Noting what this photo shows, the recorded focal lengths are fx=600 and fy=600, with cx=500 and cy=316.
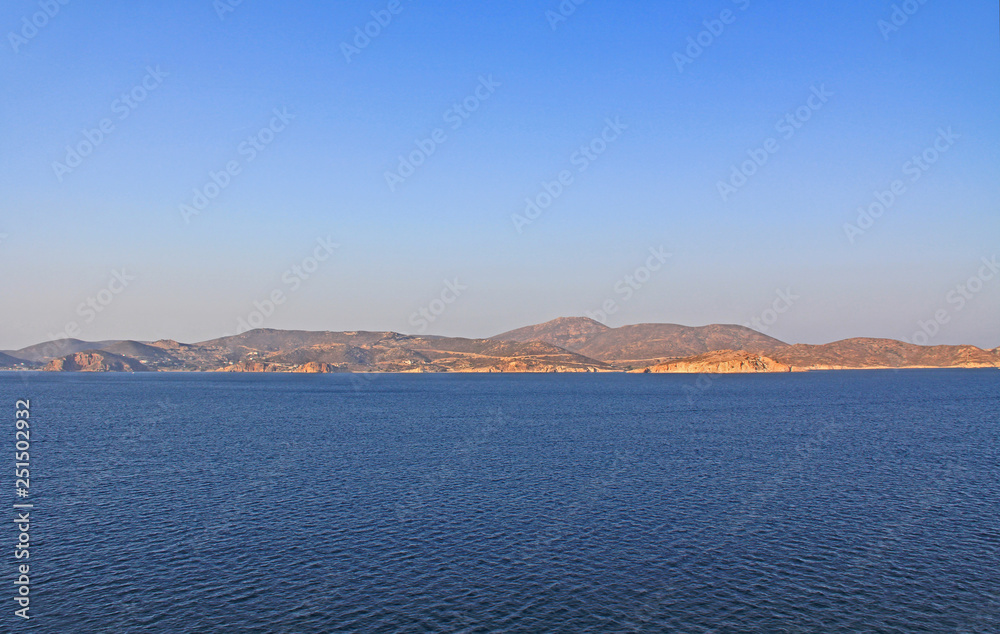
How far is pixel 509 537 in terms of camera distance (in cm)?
6359

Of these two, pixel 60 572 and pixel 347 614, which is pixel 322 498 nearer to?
pixel 60 572

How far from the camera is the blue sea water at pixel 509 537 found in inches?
1827

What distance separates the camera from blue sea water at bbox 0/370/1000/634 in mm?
46406

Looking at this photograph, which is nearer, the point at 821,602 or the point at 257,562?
the point at 821,602

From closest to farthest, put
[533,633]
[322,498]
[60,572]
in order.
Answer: [533,633] → [60,572] → [322,498]

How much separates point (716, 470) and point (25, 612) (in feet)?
294

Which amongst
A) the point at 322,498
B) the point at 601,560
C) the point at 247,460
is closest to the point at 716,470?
the point at 601,560

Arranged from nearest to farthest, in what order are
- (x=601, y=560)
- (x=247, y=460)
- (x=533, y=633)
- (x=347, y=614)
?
(x=533, y=633)
(x=347, y=614)
(x=601, y=560)
(x=247, y=460)

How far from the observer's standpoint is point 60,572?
53.4m

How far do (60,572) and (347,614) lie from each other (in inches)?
1115

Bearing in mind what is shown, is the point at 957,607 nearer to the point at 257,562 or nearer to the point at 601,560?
the point at 601,560

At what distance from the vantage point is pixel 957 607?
47.4 m

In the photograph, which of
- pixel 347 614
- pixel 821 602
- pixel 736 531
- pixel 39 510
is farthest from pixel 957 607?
pixel 39 510

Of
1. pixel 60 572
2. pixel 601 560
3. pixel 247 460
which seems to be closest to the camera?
pixel 60 572
